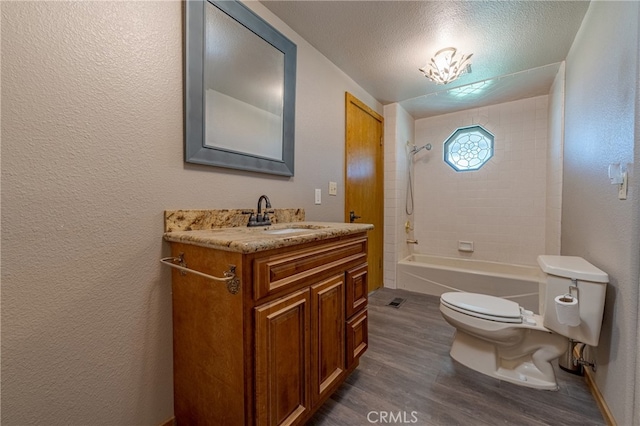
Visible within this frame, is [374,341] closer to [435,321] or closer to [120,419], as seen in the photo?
[435,321]

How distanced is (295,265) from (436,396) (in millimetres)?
1125

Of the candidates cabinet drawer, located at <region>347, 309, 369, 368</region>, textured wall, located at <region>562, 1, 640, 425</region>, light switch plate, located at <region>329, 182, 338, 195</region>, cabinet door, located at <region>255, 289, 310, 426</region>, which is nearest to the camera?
cabinet door, located at <region>255, 289, 310, 426</region>

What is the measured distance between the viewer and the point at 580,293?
1.25 metres

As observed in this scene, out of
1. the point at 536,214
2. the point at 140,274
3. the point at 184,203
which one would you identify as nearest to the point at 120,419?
the point at 140,274

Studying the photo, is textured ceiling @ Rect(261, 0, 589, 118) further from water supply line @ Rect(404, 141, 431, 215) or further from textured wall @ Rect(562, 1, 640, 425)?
water supply line @ Rect(404, 141, 431, 215)

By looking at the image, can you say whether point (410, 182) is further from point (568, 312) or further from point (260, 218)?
point (260, 218)

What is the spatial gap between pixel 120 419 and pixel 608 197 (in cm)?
241

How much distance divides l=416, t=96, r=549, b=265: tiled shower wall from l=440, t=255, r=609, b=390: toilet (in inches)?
67.5

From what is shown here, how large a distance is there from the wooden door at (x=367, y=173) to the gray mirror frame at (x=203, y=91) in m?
0.84

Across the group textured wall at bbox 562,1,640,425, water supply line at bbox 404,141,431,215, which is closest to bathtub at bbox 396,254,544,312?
water supply line at bbox 404,141,431,215

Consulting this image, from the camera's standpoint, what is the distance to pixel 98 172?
3.06 ft

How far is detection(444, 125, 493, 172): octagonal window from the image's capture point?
3207mm

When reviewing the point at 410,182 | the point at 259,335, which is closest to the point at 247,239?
the point at 259,335

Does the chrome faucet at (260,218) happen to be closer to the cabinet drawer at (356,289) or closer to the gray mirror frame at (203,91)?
the gray mirror frame at (203,91)
